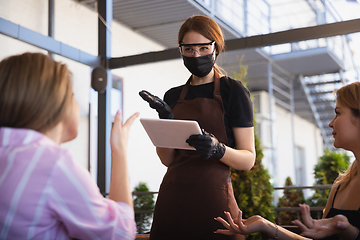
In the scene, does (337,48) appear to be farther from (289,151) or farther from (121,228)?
(121,228)

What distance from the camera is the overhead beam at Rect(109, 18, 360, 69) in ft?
11.4

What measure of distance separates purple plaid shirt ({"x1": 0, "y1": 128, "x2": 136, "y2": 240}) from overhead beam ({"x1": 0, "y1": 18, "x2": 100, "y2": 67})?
323 cm

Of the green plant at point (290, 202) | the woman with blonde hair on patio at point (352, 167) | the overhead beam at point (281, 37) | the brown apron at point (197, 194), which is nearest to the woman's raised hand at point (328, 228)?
the woman with blonde hair on patio at point (352, 167)

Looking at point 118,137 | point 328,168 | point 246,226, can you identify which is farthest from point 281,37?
point 118,137

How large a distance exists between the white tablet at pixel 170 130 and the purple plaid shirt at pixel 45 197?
0.58m

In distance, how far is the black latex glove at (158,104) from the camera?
5.22ft

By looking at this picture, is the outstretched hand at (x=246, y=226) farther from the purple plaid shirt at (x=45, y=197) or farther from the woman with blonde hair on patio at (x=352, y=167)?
the purple plaid shirt at (x=45, y=197)

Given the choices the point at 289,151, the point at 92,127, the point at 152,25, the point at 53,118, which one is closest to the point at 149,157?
the point at 92,127

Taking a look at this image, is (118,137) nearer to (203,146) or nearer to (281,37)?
(203,146)

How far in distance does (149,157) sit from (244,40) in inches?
140

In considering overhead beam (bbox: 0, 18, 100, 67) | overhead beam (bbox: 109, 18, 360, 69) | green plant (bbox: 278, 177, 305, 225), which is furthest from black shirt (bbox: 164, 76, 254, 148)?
green plant (bbox: 278, 177, 305, 225)

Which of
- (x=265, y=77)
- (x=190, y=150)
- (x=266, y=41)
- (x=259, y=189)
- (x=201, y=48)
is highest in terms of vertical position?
(x=265, y=77)

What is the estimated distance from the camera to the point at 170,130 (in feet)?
4.79

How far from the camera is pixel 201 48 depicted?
1686 millimetres
